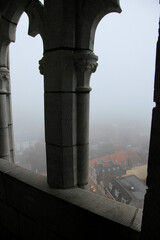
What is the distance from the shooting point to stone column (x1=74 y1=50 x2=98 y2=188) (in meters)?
1.25

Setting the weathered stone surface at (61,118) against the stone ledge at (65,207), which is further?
the weathered stone surface at (61,118)

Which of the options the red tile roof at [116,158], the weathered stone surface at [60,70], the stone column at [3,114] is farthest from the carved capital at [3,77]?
the red tile roof at [116,158]

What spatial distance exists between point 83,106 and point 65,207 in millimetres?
896

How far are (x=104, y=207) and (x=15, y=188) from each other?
0.96 m

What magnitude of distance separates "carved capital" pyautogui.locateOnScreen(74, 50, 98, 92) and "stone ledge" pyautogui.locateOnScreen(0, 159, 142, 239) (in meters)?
0.96

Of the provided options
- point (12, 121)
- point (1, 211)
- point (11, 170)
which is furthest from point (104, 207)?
point (12, 121)

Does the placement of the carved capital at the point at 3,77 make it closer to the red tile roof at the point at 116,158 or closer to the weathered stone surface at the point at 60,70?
the weathered stone surface at the point at 60,70

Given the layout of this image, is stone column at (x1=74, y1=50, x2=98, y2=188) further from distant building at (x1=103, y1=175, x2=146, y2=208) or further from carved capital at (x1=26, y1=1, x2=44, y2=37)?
carved capital at (x1=26, y1=1, x2=44, y2=37)

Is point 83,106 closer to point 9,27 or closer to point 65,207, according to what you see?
point 65,207

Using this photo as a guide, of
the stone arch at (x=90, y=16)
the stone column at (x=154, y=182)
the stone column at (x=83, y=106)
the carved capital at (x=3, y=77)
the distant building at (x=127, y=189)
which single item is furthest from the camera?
the carved capital at (x=3, y=77)

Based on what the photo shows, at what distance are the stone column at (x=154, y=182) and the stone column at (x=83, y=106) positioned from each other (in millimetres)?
608

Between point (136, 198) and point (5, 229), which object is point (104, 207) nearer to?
point (136, 198)

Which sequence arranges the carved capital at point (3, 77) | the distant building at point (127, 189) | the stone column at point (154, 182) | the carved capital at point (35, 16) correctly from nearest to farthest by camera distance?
the stone column at point (154, 182) → the carved capital at point (35, 16) → the distant building at point (127, 189) → the carved capital at point (3, 77)

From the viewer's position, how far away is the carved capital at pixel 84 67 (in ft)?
4.07
